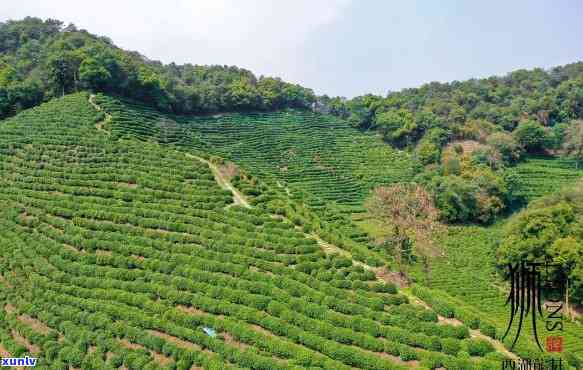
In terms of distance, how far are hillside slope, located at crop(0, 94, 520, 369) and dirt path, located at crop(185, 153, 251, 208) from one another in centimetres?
62

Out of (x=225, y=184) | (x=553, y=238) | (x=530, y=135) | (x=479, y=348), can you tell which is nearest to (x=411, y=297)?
(x=479, y=348)

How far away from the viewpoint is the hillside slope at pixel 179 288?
1795 centimetres

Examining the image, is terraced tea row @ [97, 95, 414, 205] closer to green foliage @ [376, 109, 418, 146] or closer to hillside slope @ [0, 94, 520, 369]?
green foliage @ [376, 109, 418, 146]

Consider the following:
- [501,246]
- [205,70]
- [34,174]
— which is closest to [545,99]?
[501,246]

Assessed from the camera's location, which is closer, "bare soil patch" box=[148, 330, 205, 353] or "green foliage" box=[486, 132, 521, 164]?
"bare soil patch" box=[148, 330, 205, 353]

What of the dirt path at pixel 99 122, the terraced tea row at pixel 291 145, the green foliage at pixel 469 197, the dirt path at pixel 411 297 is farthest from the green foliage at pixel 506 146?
the dirt path at pixel 99 122

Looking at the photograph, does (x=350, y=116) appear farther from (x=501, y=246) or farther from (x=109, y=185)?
(x=109, y=185)

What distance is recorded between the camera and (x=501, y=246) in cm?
3516

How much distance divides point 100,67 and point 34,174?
70.2 ft

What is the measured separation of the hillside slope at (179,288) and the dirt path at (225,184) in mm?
616

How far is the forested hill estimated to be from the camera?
49250 mm

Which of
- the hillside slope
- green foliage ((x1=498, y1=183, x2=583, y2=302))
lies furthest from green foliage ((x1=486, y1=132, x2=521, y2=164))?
the hillside slope

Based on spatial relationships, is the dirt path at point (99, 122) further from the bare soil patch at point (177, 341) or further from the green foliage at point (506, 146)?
the green foliage at point (506, 146)

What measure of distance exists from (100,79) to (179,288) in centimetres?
3576
